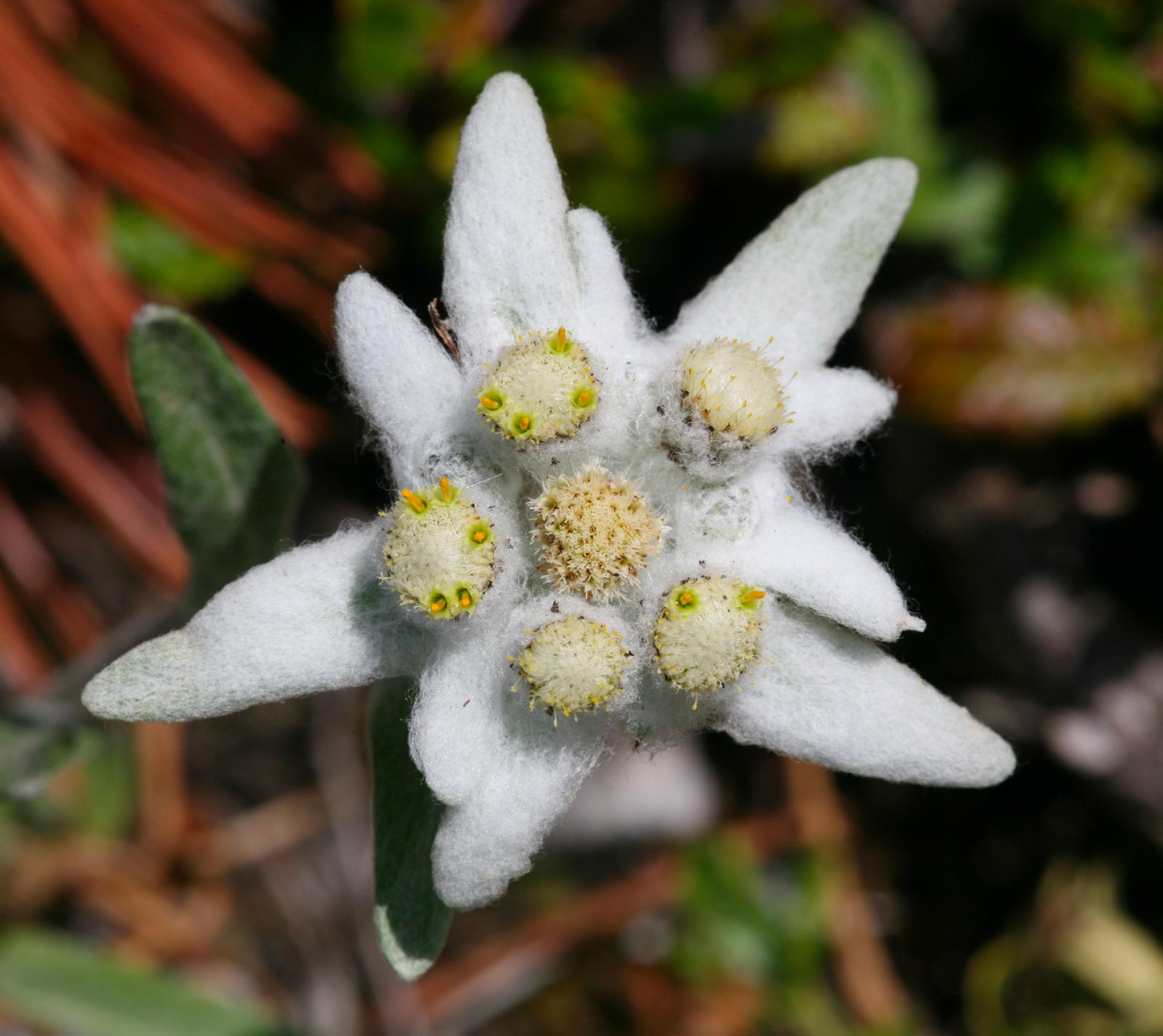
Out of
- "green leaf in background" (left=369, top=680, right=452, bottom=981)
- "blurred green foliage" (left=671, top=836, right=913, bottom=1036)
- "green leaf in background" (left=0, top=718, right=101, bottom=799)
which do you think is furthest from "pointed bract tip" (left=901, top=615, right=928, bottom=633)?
"blurred green foliage" (left=671, top=836, right=913, bottom=1036)

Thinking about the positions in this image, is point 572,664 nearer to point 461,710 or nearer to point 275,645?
point 461,710

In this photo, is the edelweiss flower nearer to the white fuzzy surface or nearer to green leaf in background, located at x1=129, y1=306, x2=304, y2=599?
green leaf in background, located at x1=129, y1=306, x2=304, y2=599

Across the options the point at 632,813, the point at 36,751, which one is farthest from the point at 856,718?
the point at 632,813

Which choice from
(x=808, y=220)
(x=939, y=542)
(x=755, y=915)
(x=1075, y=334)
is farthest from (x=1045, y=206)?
(x=755, y=915)

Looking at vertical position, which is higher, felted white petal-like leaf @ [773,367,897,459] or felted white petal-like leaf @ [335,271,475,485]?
felted white petal-like leaf @ [335,271,475,485]

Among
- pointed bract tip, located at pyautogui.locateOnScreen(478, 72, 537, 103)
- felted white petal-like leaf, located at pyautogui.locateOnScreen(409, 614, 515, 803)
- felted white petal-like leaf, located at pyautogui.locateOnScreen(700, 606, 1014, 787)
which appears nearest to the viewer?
felted white petal-like leaf, located at pyautogui.locateOnScreen(409, 614, 515, 803)

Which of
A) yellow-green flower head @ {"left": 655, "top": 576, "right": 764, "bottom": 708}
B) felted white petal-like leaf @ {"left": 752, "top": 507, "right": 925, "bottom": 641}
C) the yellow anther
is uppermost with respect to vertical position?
the yellow anther
